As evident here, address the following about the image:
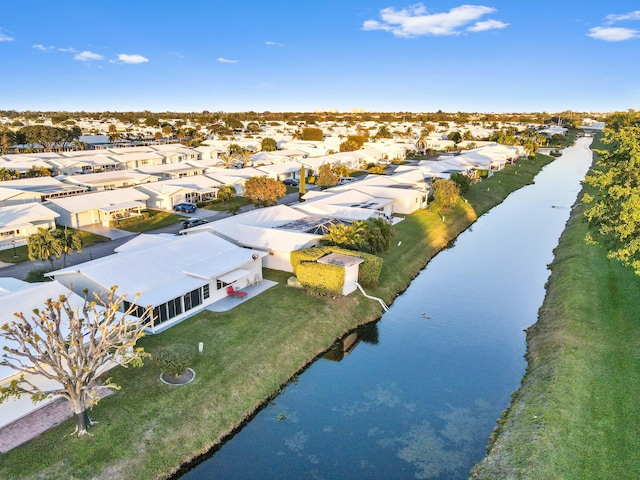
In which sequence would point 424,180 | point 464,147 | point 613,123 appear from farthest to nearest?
1. point 613,123
2. point 464,147
3. point 424,180

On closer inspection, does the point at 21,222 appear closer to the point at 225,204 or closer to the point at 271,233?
the point at 225,204

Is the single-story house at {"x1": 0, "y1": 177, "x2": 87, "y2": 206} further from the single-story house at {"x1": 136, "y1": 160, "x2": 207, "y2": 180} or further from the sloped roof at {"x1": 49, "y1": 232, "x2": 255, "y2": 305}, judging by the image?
the sloped roof at {"x1": 49, "y1": 232, "x2": 255, "y2": 305}

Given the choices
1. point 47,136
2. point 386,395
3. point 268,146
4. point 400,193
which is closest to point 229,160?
point 268,146

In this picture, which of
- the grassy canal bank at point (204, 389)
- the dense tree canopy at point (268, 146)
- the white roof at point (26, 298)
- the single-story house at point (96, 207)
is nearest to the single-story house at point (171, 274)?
the white roof at point (26, 298)

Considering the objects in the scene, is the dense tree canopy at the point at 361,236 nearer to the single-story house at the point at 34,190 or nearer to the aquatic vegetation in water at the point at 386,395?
the aquatic vegetation in water at the point at 386,395

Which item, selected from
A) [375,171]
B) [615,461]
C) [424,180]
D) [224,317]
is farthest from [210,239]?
[375,171]

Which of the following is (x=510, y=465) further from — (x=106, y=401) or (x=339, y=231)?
(x=339, y=231)
